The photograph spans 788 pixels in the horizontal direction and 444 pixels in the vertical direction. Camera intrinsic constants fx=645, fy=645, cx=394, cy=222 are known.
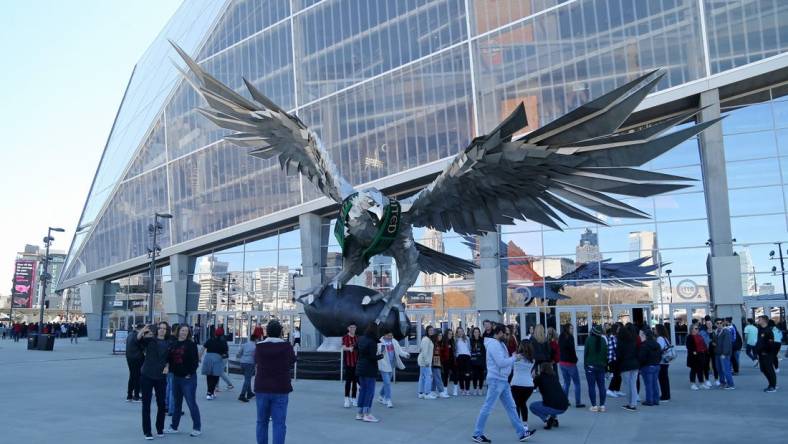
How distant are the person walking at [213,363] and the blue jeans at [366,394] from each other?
3.79m

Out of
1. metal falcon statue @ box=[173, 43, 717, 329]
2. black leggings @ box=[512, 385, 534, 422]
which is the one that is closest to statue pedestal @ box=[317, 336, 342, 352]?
metal falcon statue @ box=[173, 43, 717, 329]

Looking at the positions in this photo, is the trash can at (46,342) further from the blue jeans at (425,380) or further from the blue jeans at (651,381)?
the blue jeans at (651,381)

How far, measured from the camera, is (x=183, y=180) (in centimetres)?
4134

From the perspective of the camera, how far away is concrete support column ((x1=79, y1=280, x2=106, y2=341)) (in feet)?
156

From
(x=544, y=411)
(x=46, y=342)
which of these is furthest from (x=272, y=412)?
(x=46, y=342)

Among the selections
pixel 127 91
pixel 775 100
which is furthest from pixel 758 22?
pixel 127 91

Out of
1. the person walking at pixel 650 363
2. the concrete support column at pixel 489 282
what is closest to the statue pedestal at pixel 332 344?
the person walking at pixel 650 363

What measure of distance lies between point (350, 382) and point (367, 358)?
1.43 m

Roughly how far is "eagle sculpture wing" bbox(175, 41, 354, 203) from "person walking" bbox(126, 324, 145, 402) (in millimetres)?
5871

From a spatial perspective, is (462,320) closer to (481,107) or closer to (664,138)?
(481,107)

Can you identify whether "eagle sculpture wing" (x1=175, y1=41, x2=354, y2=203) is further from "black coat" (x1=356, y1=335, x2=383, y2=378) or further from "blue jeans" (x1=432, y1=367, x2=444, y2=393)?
"black coat" (x1=356, y1=335, x2=383, y2=378)

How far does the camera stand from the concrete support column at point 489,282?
1184 inches

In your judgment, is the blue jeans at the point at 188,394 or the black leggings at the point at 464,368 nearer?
the blue jeans at the point at 188,394

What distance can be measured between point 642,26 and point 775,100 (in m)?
6.18
